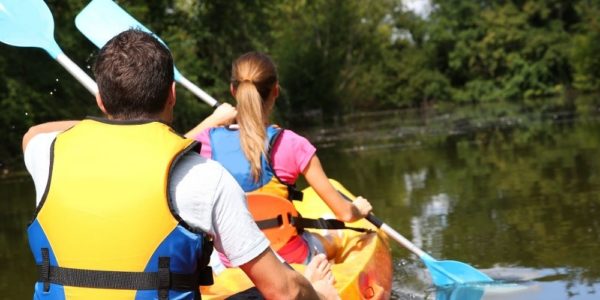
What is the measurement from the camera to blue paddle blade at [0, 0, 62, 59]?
3.53 m

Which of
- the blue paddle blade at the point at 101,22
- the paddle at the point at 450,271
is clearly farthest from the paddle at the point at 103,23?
the paddle at the point at 450,271

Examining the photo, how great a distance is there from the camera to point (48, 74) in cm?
1584

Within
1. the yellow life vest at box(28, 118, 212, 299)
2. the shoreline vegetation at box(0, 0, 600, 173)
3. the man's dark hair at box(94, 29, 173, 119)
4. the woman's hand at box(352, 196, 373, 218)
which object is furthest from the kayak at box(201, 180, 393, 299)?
the shoreline vegetation at box(0, 0, 600, 173)

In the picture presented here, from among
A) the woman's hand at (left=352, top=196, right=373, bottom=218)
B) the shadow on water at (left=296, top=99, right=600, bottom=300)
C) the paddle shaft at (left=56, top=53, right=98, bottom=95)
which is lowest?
the shadow on water at (left=296, top=99, right=600, bottom=300)

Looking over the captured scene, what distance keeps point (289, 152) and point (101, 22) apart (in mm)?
1633

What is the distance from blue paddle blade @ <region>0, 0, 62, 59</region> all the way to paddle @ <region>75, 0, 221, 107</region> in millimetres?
577

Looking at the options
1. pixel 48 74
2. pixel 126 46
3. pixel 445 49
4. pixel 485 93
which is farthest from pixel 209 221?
pixel 445 49

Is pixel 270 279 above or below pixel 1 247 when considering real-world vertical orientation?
above

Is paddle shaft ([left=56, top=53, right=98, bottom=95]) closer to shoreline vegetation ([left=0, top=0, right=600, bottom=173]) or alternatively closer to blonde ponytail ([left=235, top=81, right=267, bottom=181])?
blonde ponytail ([left=235, top=81, right=267, bottom=181])

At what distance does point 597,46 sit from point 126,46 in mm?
29913

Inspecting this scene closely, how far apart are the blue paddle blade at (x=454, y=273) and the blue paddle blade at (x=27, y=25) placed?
7.02 feet

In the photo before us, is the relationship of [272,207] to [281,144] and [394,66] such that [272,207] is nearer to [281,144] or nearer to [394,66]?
[281,144]

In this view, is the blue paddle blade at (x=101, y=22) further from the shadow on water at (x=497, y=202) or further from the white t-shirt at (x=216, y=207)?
the white t-shirt at (x=216, y=207)

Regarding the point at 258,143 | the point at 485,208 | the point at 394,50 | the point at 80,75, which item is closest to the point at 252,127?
the point at 258,143
